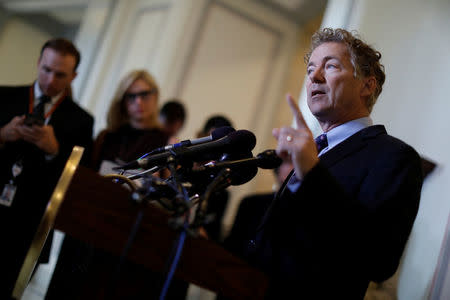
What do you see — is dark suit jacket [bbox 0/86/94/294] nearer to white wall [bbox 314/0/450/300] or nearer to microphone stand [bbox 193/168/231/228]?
microphone stand [bbox 193/168/231/228]

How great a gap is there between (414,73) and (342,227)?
1624 mm

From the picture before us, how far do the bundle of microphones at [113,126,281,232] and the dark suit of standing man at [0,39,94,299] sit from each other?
1.23 meters

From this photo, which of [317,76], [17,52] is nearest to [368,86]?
[317,76]

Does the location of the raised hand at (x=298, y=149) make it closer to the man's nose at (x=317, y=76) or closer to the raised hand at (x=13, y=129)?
the man's nose at (x=317, y=76)

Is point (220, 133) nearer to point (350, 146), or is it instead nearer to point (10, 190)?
point (350, 146)

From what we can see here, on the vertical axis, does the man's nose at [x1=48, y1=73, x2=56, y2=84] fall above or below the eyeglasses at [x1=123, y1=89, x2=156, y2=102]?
below

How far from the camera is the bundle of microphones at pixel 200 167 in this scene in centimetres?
113

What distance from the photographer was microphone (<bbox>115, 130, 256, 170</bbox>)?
1.26m

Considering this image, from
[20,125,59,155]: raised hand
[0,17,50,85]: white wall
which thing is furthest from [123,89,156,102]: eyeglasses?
[0,17,50,85]: white wall

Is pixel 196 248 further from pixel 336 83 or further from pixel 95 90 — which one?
pixel 95 90

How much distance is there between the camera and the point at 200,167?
1.24 metres

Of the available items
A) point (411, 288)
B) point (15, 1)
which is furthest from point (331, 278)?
point (15, 1)

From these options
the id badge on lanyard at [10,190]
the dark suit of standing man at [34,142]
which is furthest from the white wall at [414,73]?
the id badge on lanyard at [10,190]

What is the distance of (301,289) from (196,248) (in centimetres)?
37
